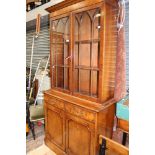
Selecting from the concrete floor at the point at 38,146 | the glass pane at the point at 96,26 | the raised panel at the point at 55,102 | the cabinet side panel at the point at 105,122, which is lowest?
the concrete floor at the point at 38,146

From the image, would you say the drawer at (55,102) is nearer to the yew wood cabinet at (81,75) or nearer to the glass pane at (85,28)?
the yew wood cabinet at (81,75)

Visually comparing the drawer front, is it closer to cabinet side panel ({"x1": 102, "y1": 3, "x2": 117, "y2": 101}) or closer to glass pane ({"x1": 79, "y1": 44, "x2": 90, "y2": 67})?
cabinet side panel ({"x1": 102, "y1": 3, "x2": 117, "y2": 101})

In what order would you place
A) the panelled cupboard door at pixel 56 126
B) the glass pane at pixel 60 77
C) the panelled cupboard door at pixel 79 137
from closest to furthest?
the panelled cupboard door at pixel 79 137, the panelled cupboard door at pixel 56 126, the glass pane at pixel 60 77

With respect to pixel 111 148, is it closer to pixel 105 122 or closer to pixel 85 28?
pixel 105 122

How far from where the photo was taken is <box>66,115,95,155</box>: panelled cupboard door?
1.66 metres

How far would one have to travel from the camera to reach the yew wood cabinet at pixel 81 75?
1.59 m

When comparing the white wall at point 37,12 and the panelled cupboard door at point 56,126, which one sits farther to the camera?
the white wall at point 37,12

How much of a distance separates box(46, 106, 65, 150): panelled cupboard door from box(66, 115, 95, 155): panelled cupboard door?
10 cm

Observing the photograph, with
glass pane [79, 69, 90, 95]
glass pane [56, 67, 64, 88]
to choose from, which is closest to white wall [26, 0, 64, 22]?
glass pane [56, 67, 64, 88]

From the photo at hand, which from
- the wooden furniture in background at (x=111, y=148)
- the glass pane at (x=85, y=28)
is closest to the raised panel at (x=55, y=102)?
the wooden furniture in background at (x=111, y=148)

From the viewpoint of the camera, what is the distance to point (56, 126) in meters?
2.12
